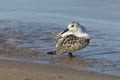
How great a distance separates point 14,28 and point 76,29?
247 centimetres

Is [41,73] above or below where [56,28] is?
below

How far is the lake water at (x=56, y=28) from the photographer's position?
9.51 metres

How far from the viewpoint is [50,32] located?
38.9ft

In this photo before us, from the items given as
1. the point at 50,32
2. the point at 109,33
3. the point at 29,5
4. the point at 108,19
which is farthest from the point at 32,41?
the point at 29,5

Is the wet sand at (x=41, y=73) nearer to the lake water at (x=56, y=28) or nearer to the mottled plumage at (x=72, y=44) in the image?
the lake water at (x=56, y=28)

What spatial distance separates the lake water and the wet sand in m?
0.46

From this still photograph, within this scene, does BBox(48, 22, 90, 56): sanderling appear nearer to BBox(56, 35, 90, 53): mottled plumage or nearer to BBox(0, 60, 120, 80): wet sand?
BBox(56, 35, 90, 53): mottled plumage

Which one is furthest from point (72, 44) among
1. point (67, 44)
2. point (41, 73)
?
point (41, 73)

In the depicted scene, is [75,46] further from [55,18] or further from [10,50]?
[55,18]

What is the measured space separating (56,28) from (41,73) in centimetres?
450

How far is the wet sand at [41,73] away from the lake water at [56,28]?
46 centimetres

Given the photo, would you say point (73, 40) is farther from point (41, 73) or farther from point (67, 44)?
point (41, 73)

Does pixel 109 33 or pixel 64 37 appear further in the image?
pixel 109 33

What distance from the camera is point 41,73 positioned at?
782cm
